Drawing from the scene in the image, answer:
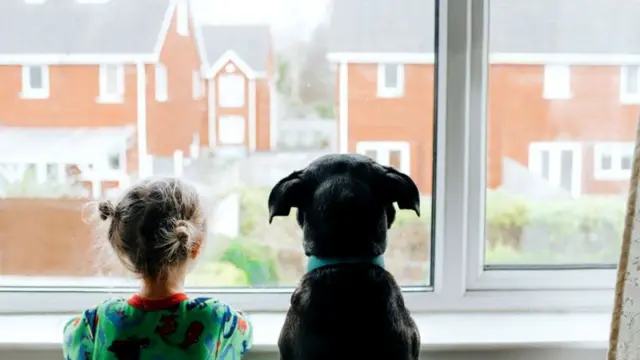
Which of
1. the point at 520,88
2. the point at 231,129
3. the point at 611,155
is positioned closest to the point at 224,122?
the point at 231,129

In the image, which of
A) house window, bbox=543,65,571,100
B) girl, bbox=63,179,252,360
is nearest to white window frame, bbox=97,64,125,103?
girl, bbox=63,179,252,360

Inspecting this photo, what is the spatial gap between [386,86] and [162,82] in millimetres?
→ 419

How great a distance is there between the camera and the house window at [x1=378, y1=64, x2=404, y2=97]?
1518 mm

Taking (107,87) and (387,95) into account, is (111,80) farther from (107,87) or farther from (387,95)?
(387,95)

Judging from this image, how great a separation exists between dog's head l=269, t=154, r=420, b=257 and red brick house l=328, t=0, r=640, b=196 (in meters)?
0.31

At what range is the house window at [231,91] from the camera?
1513 mm

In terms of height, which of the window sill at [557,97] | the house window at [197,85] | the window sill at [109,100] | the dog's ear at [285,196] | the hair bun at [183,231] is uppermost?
the house window at [197,85]

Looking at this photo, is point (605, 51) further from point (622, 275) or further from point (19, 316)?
point (19, 316)

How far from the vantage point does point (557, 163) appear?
5.08ft

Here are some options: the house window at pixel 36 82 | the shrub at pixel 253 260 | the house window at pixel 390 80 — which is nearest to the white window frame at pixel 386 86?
the house window at pixel 390 80

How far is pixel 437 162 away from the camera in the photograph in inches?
59.3

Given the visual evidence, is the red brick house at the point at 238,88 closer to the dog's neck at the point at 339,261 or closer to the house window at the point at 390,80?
the house window at the point at 390,80

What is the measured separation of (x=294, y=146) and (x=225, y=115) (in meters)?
0.14

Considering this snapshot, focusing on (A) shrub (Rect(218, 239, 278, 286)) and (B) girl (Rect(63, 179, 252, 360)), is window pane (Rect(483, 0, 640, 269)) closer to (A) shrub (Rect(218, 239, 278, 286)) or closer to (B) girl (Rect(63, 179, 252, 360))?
(A) shrub (Rect(218, 239, 278, 286))
